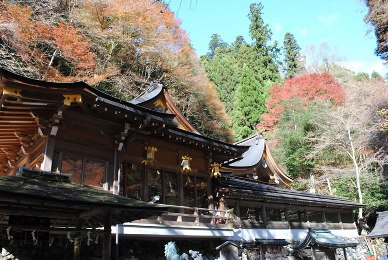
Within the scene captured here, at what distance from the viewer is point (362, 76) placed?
4994 cm

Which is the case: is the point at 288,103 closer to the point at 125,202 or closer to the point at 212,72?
the point at 212,72

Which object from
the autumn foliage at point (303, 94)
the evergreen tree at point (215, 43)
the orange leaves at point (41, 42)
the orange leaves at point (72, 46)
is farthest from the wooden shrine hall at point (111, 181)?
the evergreen tree at point (215, 43)

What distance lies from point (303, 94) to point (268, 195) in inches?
899

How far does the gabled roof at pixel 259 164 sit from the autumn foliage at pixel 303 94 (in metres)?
13.2

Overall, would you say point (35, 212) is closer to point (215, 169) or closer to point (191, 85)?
point (215, 169)

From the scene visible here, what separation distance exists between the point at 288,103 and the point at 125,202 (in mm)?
30318

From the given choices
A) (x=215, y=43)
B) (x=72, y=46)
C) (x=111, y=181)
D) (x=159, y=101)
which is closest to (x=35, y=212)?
(x=111, y=181)

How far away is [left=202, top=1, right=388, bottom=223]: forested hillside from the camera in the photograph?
2436 cm

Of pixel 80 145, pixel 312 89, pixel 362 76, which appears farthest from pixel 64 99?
pixel 362 76

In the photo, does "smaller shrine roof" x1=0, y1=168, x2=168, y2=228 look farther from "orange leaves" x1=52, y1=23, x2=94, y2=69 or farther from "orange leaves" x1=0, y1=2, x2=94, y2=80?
"orange leaves" x1=52, y1=23, x2=94, y2=69

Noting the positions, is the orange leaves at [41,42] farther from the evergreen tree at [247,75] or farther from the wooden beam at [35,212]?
the evergreen tree at [247,75]

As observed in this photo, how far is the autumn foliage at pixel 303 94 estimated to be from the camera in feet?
114

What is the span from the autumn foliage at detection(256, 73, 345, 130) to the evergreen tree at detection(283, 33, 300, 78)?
11882 millimetres

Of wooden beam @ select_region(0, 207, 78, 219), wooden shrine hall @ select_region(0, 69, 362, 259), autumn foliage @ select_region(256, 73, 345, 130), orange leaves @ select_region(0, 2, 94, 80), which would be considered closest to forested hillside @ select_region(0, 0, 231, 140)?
orange leaves @ select_region(0, 2, 94, 80)
